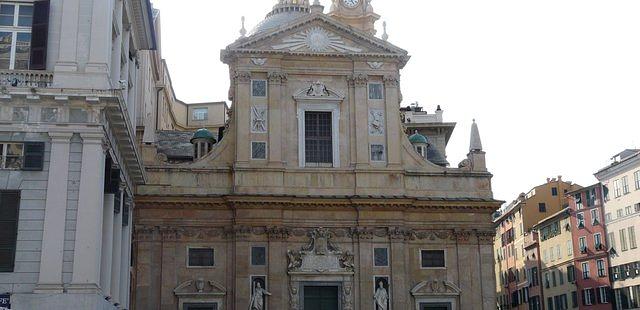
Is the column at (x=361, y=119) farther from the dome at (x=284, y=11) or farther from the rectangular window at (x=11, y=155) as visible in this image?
the dome at (x=284, y=11)

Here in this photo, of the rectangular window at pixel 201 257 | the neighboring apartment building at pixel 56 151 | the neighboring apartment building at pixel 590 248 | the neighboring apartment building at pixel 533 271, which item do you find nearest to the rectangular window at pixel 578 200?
the neighboring apartment building at pixel 590 248

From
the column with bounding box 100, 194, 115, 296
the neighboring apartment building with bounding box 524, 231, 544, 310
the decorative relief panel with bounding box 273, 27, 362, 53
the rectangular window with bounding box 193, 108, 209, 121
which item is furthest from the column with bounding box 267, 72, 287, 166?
the neighboring apartment building with bounding box 524, 231, 544, 310

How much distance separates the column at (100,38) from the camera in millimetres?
21734

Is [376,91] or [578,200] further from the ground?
[376,91]

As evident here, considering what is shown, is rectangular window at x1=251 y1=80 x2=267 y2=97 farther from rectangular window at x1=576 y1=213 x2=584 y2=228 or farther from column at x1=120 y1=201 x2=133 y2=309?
rectangular window at x1=576 y1=213 x2=584 y2=228

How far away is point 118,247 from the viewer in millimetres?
25984

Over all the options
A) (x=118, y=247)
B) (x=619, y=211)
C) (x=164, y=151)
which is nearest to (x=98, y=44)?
(x=118, y=247)

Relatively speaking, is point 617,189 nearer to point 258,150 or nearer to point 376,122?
point 376,122

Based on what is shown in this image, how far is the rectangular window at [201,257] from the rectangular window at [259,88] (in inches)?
284

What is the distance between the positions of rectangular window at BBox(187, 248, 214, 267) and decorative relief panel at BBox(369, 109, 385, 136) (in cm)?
895

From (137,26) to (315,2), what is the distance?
13296 millimetres

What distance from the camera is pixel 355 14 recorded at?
6372 cm

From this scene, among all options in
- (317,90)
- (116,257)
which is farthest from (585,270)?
(116,257)

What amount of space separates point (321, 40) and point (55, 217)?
20.6m
